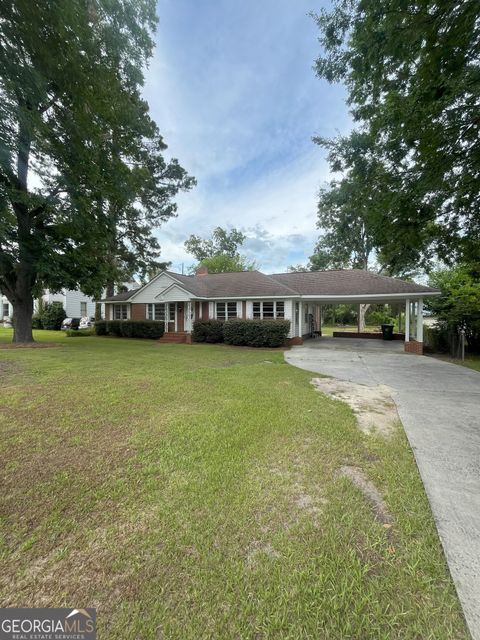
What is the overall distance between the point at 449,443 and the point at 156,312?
1903 centimetres

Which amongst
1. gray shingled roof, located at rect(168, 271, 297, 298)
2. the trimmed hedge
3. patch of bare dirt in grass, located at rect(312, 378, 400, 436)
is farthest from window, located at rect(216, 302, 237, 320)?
patch of bare dirt in grass, located at rect(312, 378, 400, 436)

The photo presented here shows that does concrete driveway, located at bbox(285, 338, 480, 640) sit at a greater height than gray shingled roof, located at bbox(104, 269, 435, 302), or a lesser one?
lesser

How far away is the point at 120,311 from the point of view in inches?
890

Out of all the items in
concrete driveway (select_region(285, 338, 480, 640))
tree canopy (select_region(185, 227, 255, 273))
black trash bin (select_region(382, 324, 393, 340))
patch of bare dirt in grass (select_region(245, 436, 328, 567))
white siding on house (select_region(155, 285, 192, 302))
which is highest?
tree canopy (select_region(185, 227, 255, 273))

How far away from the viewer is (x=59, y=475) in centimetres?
292

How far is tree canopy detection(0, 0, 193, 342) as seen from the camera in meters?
7.71

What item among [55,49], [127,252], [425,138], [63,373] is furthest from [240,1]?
[127,252]

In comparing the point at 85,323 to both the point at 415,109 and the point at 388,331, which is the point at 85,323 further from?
the point at 415,109

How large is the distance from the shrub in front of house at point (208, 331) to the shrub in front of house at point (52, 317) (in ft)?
58.7

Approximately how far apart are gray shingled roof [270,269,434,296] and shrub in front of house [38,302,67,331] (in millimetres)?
22068

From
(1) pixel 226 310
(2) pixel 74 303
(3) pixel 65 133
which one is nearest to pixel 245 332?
(1) pixel 226 310

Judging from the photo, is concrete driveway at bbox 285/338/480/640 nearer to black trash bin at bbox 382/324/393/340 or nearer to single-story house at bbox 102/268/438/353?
single-story house at bbox 102/268/438/353

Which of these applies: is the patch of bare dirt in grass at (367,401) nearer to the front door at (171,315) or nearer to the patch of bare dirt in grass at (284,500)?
the patch of bare dirt in grass at (284,500)

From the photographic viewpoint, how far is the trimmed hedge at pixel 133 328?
62.6ft
